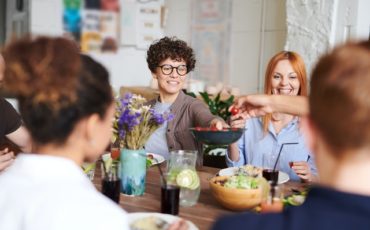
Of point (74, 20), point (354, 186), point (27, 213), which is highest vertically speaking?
point (74, 20)

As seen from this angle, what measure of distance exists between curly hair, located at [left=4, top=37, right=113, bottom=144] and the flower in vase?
1.85ft

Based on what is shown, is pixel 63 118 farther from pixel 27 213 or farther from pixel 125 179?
pixel 125 179

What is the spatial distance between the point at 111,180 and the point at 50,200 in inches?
22.7

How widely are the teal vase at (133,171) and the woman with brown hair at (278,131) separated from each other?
25.8 inches

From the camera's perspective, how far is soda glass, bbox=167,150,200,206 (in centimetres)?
151

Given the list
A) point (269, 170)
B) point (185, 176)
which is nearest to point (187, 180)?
point (185, 176)

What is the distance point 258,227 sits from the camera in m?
0.76

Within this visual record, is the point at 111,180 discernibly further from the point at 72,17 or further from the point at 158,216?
the point at 72,17

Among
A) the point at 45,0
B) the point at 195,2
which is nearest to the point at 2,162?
the point at 45,0

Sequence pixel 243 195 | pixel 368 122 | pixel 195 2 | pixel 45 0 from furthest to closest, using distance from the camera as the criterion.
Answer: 1. pixel 195 2
2. pixel 45 0
3. pixel 243 195
4. pixel 368 122

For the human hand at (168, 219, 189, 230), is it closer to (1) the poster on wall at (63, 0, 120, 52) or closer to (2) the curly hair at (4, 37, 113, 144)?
(2) the curly hair at (4, 37, 113, 144)

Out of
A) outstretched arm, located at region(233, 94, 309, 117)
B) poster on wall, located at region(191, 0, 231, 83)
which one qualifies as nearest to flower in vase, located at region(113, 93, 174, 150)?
outstretched arm, located at region(233, 94, 309, 117)

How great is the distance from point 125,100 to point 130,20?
352cm

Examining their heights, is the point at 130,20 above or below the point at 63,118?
above
